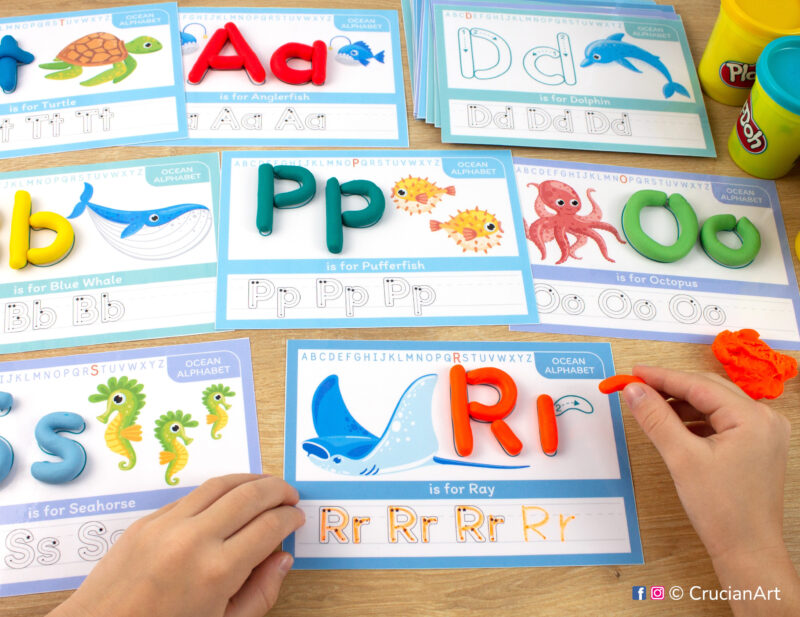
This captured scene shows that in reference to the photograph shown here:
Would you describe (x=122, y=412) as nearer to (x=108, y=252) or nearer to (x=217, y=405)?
(x=217, y=405)

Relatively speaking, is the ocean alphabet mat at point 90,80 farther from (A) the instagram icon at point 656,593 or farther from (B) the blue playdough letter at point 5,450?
(A) the instagram icon at point 656,593

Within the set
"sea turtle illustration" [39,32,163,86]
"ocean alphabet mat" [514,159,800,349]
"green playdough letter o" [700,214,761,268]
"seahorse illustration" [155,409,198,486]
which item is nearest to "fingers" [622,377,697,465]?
"ocean alphabet mat" [514,159,800,349]

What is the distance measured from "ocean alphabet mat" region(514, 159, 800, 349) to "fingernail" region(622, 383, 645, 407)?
0.12 meters

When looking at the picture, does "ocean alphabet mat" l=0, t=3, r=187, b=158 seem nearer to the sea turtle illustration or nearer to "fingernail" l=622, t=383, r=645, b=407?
the sea turtle illustration

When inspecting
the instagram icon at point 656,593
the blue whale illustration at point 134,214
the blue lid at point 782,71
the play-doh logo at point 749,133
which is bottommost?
the instagram icon at point 656,593

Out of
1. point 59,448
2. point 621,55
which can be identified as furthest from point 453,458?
point 621,55

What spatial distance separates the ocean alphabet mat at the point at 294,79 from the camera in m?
0.93

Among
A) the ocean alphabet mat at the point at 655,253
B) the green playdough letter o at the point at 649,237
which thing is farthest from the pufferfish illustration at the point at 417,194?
the green playdough letter o at the point at 649,237

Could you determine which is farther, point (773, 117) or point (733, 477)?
point (773, 117)

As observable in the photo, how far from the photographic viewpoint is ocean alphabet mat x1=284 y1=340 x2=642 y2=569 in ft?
2.34

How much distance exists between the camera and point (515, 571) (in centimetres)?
71

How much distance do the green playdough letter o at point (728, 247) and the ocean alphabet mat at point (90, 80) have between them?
2.44 ft

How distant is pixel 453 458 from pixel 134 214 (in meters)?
0.52

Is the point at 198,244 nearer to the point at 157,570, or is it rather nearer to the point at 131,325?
the point at 131,325
